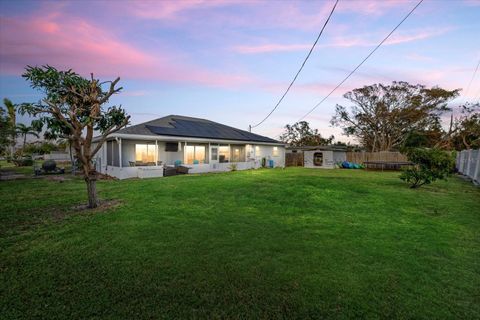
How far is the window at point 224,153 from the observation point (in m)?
21.8

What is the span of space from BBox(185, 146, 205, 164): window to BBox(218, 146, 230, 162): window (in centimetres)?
188

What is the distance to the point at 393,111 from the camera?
30000 mm

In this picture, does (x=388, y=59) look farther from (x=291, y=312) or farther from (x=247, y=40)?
(x=291, y=312)

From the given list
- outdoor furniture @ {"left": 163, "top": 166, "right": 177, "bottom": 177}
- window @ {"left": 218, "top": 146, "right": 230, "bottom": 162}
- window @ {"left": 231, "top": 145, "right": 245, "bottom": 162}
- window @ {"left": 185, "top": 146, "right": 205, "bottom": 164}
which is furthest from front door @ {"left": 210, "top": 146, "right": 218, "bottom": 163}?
outdoor furniture @ {"left": 163, "top": 166, "right": 177, "bottom": 177}

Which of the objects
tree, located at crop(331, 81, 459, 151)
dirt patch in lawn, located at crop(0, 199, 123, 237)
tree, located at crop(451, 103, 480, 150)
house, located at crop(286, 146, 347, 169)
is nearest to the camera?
dirt patch in lawn, located at crop(0, 199, 123, 237)

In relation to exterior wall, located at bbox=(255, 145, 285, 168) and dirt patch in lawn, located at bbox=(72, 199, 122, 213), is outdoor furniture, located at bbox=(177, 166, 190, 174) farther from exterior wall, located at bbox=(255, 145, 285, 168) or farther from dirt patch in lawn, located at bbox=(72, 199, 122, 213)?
exterior wall, located at bbox=(255, 145, 285, 168)

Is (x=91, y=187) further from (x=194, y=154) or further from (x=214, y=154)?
(x=214, y=154)

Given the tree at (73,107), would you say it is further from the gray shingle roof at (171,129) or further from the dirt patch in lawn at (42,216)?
the gray shingle roof at (171,129)

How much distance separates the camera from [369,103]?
31766mm

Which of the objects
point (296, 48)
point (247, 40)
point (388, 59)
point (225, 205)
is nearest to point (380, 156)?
point (388, 59)

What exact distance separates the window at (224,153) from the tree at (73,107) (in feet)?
46.8

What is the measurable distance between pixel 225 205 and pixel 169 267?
13.4 ft

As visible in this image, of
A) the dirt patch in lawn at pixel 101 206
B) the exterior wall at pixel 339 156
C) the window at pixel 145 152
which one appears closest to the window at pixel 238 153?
the window at pixel 145 152

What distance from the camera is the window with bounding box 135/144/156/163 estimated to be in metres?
16.5
